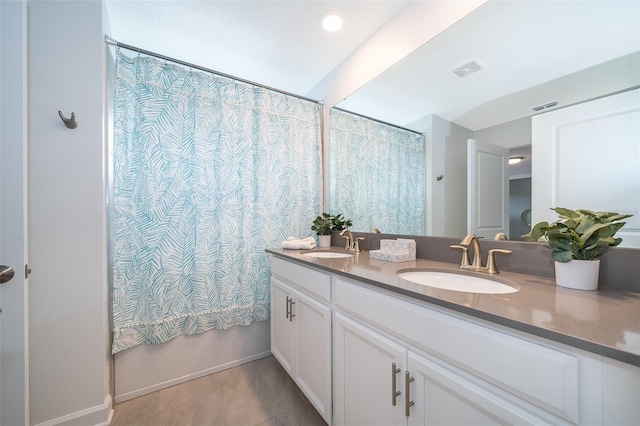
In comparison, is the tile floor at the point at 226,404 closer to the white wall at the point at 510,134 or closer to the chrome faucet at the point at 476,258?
the chrome faucet at the point at 476,258

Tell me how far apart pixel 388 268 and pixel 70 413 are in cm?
176

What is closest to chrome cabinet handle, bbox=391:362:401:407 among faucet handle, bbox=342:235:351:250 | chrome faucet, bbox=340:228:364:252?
chrome faucet, bbox=340:228:364:252

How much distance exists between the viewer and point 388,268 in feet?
3.59

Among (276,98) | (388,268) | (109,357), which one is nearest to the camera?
(388,268)

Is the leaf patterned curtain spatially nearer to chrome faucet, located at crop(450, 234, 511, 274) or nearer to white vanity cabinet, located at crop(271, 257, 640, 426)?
white vanity cabinet, located at crop(271, 257, 640, 426)

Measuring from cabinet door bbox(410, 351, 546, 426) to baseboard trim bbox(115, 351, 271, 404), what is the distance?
4.92ft

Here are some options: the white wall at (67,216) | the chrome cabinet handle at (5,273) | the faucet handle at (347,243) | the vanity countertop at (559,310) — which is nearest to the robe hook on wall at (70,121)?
the white wall at (67,216)

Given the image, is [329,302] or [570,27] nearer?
[570,27]

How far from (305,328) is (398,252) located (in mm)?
650

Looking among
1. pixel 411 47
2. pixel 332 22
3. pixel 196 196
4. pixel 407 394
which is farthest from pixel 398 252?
pixel 332 22

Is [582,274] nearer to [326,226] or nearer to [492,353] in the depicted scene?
[492,353]

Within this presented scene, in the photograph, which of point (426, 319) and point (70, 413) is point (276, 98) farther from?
point (70, 413)

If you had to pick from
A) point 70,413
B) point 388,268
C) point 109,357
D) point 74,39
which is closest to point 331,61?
point 74,39

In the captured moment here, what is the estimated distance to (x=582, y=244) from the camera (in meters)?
0.74
